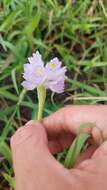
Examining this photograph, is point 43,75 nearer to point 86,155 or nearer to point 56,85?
point 56,85

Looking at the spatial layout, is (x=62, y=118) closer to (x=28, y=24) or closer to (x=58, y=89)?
(x=58, y=89)

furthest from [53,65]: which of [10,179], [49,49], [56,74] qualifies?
[49,49]

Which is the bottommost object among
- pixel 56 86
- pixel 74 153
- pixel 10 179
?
pixel 10 179

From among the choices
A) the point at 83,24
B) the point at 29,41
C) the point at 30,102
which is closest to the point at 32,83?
the point at 30,102

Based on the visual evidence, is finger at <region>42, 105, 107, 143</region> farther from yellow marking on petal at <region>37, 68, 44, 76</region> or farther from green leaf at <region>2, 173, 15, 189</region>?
green leaf at <region>2, 173, 15, 189</region>

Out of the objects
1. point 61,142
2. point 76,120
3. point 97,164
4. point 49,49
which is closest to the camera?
point 97,164

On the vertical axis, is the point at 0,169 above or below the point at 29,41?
Answer: below

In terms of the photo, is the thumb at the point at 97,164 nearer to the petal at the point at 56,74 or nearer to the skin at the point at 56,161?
the skin at the point at 56,161
